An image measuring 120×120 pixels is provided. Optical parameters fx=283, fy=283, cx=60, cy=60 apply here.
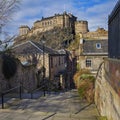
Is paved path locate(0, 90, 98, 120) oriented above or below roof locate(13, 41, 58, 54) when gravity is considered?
below

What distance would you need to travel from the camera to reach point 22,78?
91.8 feet

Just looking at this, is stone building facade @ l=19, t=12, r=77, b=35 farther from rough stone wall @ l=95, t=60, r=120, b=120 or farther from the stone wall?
rough stone wall @ l=95, t=60, r=120, b=120

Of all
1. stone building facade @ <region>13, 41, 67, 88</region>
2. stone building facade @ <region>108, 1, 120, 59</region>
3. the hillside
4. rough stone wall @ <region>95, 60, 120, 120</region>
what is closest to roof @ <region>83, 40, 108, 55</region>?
stone building facade @ <region>13, 41, 67, 88</region>

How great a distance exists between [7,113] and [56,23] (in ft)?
254

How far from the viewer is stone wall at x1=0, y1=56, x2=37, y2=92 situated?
23689 mm

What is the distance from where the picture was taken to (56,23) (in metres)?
89.1

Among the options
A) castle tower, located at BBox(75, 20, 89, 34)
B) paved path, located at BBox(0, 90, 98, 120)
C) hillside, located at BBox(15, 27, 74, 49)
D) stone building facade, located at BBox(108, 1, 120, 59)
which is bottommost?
paved path, located at BBox(0, 90, 98, 120)

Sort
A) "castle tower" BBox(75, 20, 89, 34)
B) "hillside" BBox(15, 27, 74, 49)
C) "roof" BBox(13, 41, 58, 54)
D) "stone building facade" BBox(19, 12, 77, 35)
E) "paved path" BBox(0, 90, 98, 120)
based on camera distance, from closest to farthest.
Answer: "paved path" BBox(0, 90, 98, 120)
"roof" BBox(13, 41, 58, 54)
"hillside" BBox(15, 27, 74, 49)
"stone building facade" BBox(19, 12, 77, 35)
"castle tower" BBox(75, 20, 89, 34)

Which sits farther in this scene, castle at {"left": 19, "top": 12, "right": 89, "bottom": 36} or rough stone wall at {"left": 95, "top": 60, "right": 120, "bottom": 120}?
castle at {"left": 19, "top": 12, "right": 89, "bottom": 36}

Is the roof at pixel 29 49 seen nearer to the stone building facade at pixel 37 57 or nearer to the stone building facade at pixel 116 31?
the stone building facade at pixel 37 57

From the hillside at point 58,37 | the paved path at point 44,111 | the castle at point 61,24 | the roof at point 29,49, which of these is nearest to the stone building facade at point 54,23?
the castle at point 61,24

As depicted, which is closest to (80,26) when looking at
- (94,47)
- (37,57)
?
(94,47)

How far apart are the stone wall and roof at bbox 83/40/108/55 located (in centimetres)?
1479

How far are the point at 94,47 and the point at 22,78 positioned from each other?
69.3 feet
